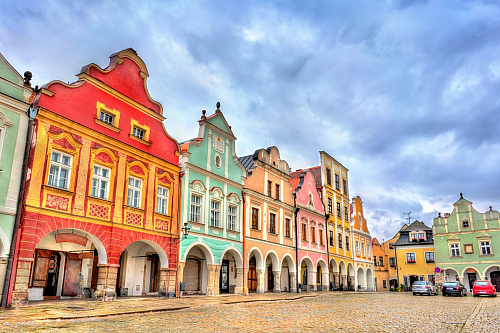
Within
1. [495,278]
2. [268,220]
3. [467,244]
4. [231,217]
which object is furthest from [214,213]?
[495,278]

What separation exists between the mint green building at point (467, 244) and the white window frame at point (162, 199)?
4071cm

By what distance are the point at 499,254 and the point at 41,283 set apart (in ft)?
156

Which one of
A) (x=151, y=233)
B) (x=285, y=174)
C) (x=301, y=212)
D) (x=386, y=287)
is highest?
(x=285, y=174)

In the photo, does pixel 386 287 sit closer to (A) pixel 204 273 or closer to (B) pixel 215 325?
(A) pixel 204 273

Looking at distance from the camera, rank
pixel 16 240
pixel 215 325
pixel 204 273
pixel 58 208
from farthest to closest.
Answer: pixel 204 273 < pixel 58 208 < pixel 16 240 < pixel 215 325

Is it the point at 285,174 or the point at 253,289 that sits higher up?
the point at 285,174

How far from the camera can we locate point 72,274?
70.3 ft

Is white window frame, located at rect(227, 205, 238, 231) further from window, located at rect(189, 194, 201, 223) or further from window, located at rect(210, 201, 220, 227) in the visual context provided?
window, located at rect(189, 194, 201, 223)

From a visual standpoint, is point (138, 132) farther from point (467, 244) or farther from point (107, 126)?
point (467, 244)

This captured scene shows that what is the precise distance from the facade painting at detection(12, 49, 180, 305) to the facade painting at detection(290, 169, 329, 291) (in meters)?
15.2

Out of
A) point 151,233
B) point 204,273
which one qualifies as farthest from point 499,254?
point 151,233

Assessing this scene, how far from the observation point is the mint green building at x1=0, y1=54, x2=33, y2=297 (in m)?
14.9

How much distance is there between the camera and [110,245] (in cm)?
1862

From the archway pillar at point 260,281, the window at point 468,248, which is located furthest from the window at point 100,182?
the window at point 468,248
